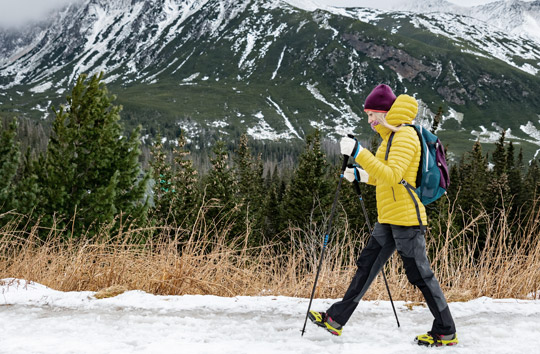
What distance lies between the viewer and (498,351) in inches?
112

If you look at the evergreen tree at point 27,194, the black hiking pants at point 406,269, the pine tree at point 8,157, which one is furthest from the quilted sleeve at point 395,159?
the pine tree at point 8,157

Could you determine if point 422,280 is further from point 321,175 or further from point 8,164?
point 321,175

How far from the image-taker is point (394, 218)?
3.27 metres

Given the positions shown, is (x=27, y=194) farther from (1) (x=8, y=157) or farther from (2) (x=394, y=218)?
(2) (x=394, y=218)

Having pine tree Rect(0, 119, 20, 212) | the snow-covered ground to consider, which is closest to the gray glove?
the snow-covered ground

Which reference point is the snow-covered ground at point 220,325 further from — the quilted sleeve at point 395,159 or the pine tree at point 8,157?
the pine tree at point 8,157

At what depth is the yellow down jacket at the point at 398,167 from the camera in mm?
3121

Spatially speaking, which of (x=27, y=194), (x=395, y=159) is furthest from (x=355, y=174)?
(x=27, y=194)

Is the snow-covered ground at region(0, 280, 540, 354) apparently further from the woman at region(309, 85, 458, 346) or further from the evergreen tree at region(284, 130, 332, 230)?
the evergreen tree at region(284, 130, 332, 230)

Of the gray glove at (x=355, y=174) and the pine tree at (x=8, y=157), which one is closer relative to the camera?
the gray glove at (x=355, y=174)

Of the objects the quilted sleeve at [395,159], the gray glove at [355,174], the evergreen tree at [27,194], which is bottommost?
the evergreen tree at [27,194]

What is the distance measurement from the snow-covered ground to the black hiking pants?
0.18 m

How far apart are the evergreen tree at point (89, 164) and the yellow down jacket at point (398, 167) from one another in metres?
14.4

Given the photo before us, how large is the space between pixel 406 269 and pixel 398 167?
0.85 meters
